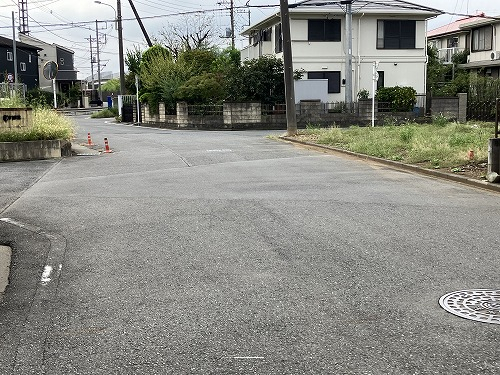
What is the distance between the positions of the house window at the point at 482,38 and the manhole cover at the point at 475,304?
4228 cm

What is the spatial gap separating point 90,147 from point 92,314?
1856 cm

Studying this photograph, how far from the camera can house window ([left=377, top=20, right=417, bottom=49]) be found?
39.1 meters

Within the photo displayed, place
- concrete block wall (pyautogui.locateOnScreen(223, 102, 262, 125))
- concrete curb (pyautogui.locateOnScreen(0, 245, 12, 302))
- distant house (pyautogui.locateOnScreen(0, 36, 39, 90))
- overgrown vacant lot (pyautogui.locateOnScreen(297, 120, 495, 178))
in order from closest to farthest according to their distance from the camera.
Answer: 1. concrete curb (pyautogui.locateOnScreen(0, 245, 12, 302))
2. overgrown vacant lot (pyautogui.locateOnScreen(297, 120, 495, 178))
3. concrete block wall (pyautogui.locateOnScreen(223, 102, 262, 125))
4. distant house (pyautogui.locateOnScreen(0, 36, 39, 90))

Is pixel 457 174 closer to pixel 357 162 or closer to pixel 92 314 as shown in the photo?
pixel 357 162

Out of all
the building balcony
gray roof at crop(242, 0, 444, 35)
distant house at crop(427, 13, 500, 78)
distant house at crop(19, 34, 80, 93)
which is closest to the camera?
gray roof at crop(242, 0, 444, 35)

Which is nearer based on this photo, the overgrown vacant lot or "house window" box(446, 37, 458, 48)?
the overgrown vacant lot

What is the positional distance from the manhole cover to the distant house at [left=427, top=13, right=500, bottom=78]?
37.6 metres

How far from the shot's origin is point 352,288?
559cm

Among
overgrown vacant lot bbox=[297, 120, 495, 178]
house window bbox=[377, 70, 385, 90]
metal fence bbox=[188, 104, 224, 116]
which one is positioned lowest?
overgrown vacant lot bbox=[297, 120, 495, 178]

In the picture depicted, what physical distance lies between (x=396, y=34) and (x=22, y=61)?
47.0 meters

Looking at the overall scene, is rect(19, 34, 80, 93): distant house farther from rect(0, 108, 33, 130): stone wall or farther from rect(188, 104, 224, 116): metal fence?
rect(0, 108, 33, 130): stone wall

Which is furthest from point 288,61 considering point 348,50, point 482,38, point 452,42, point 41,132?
point 452,42

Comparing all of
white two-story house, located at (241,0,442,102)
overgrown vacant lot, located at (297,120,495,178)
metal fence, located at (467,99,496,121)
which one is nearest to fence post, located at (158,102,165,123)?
white two-story house, located at (241,0,442,102)

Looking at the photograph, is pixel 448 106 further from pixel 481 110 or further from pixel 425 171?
pixel 425 171
